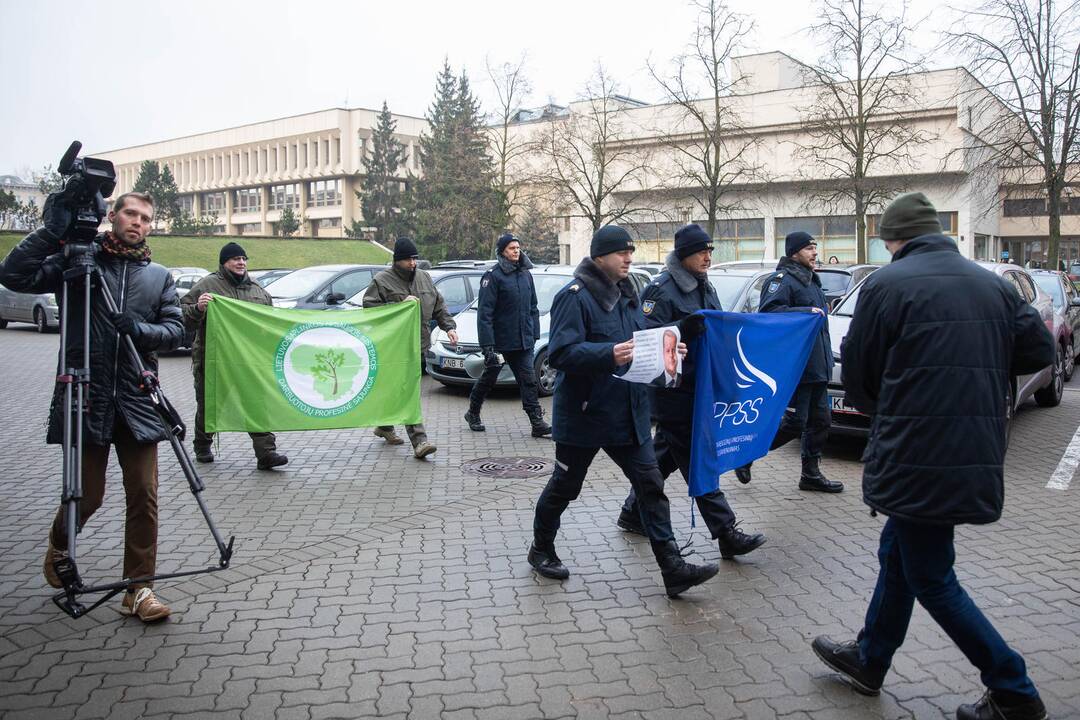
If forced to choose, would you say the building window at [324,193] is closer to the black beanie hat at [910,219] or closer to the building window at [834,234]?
the building window at [834,234]

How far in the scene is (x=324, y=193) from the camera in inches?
4021

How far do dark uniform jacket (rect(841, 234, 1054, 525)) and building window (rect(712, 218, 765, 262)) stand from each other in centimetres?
4928

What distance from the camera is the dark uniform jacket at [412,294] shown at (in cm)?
950

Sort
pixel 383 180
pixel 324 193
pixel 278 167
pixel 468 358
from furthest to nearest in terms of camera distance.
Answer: pixel 278 167, pixel 324 193, pixel 383 180, pixel 468 358

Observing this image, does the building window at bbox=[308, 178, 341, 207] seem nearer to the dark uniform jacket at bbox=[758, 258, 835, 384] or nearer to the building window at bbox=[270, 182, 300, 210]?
the building window at bbox=[270, 182, 300, 210]

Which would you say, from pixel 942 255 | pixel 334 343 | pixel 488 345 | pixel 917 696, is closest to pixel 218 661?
pixel 917 696

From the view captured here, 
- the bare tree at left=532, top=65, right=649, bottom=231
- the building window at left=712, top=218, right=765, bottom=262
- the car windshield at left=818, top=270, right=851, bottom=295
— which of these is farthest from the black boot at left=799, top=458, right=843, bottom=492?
the building window at left=712, top=218, right=765, bottom=262

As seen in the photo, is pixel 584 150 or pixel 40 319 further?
pixel 584 150

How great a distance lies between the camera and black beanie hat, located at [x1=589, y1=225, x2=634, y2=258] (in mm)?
4949

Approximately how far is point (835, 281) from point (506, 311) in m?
7.08

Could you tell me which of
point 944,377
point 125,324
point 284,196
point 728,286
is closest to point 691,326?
point 944,377

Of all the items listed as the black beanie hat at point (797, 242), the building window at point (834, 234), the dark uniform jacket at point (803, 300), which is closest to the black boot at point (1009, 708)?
the dark uniform jacket at point (803, 300)

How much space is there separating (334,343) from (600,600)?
14.9ft

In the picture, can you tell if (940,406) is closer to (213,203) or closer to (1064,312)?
(1064,312)
